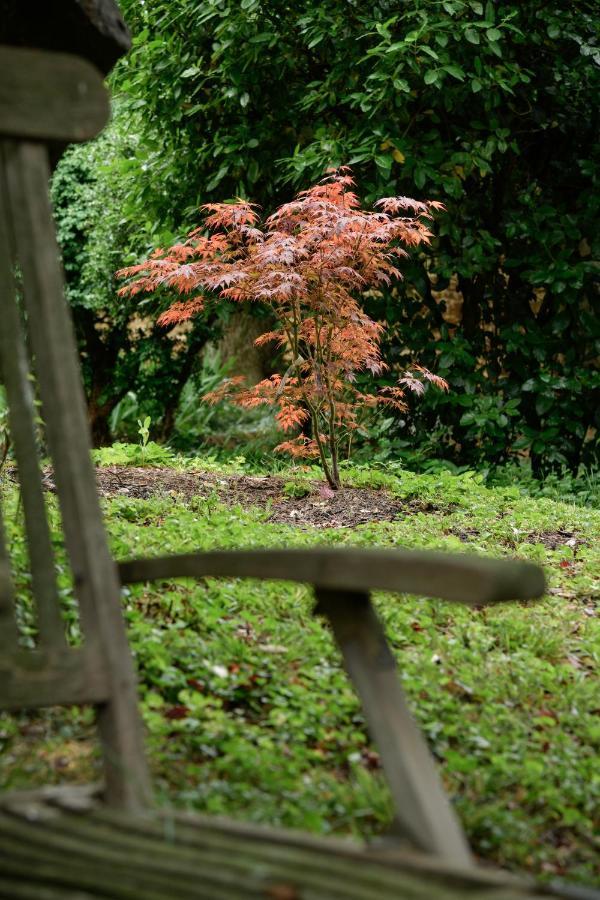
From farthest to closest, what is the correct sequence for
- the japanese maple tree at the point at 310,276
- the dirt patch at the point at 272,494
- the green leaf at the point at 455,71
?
the green leaf at the point at 455,71, the japanese maple tree at the point at 310,276, the dirt patch at the point at 272,494

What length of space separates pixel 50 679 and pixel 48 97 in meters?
1.08

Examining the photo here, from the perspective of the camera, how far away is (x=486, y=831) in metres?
2.29

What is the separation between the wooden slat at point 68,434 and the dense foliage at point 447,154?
5646mm

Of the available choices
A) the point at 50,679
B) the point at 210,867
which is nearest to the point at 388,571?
the point at 210,867

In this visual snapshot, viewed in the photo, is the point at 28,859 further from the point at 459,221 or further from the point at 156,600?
the point at 459,221

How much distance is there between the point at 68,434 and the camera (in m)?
1.82

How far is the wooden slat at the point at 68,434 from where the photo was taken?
1.78 metres

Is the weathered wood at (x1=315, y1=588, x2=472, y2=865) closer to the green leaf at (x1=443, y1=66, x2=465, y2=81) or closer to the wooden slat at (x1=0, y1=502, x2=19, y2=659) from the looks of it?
the wooden slat at (x1=0, y1=502, x2=19, y2=659)

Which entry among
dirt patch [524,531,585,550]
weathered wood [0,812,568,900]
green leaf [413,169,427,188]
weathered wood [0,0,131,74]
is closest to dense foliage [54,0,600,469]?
green leaf [413,169,427,188]

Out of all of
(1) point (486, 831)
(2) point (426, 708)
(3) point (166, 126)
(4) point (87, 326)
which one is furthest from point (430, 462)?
(1) point (486, 831)

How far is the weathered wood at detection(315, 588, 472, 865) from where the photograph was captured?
149 cm

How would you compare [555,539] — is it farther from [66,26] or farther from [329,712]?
[66,26]

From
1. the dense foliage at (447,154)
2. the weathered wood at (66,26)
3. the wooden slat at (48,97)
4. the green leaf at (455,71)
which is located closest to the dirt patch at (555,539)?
the dense foliage at (447,154)

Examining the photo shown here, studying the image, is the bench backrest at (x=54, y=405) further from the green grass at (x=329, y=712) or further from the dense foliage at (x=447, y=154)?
the dense foliage at (x=447, y=154)
